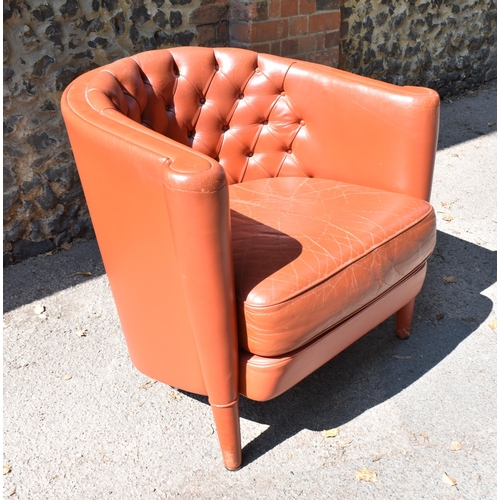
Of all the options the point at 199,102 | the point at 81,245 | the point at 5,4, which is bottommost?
the point at 81,245

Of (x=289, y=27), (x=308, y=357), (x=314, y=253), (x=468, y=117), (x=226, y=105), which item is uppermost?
(x=289, y=27)

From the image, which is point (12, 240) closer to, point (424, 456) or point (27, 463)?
point (27, 463)

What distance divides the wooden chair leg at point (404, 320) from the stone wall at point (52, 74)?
5.11 feet

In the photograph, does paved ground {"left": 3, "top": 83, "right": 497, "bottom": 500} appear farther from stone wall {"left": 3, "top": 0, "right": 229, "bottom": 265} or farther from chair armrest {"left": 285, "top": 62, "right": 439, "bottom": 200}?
chair armrest {"left": 285, "top": 62, "right": 439, "bottom": 200}

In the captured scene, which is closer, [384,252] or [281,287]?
[281,287]

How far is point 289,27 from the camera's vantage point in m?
3.37

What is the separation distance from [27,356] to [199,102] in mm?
1113

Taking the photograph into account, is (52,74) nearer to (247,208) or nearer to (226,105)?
(226,105)

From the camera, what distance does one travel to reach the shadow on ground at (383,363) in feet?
6.80

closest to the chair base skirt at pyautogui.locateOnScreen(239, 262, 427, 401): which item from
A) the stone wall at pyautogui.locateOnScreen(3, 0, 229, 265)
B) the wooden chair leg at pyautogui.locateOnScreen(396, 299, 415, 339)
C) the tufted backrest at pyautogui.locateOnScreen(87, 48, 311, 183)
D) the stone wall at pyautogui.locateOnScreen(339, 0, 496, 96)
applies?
the wooden chair leg at pyautogui.locateOnScreen(396, 299, 415, 339)

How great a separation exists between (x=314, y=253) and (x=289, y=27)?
195cm

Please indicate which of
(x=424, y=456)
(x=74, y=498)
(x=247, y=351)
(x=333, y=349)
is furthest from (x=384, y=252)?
(x=74, y=498)

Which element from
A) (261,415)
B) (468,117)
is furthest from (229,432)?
(468,117)

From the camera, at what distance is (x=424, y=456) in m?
1.91
